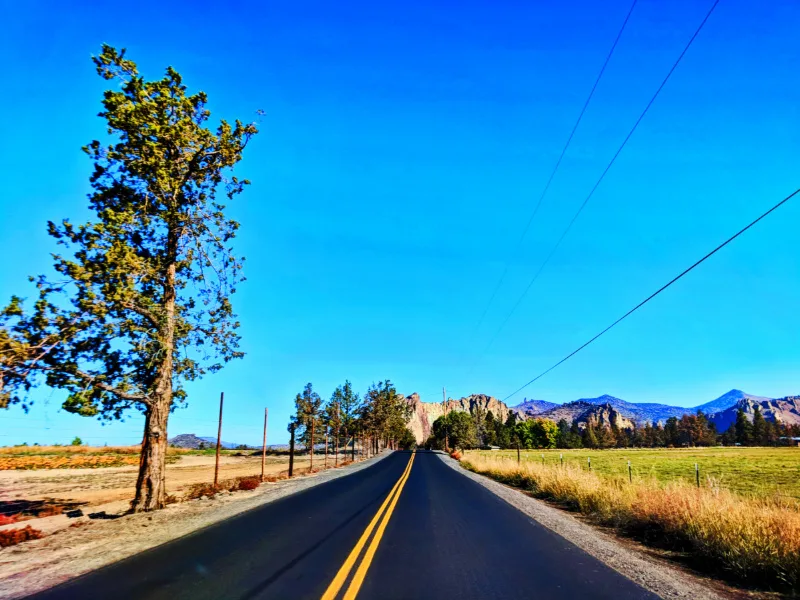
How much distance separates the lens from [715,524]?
8.73 meters

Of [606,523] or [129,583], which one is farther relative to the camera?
[606,523]

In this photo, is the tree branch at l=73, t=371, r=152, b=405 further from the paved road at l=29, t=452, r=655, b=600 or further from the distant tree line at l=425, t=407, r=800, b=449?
the distant tree line at l=425, t=407, r=800, b=449

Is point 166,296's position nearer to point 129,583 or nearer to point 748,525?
point 129,583

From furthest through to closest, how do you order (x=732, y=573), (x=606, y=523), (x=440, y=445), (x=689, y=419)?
(x=689, y=419), (x=440, y=445), (x=606, y=523), (x=732, y=573)

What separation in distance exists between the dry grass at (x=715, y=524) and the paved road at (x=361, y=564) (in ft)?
7.12

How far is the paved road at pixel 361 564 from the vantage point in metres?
5.95

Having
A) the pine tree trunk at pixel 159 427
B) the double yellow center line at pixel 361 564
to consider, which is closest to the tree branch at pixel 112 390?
the pine tree trunk at pixel 159 427

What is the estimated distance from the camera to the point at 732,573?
7.47 m

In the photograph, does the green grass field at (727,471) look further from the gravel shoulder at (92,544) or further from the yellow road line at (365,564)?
the gravel shoulder at (92,544)

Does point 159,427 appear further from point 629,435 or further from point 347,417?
point 629,435

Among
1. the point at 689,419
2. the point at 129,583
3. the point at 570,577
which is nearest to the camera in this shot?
the point at 129,583

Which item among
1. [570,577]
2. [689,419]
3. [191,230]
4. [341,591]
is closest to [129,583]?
[341,591]

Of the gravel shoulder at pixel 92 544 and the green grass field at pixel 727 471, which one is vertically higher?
the gravel shoulder at pixel 92 544

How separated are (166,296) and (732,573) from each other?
1624 centimetres
